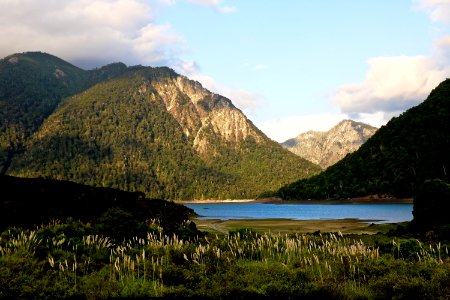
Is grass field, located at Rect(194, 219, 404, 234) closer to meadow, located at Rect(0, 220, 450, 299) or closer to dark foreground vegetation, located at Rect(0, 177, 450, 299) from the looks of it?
dark foreground vegetation, located at Rect(0, 177, 450, 299)

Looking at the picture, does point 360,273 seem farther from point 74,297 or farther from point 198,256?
point 74,297

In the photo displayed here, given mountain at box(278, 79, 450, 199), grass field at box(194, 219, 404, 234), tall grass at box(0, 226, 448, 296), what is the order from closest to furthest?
tall grass at box(0, 226, 448, 296)
grass field at box(194, 219, 404, 234)
mountain at box(278, 79, 450, 199)

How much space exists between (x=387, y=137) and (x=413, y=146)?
1898 cm

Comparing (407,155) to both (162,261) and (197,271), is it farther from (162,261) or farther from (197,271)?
(197,271)

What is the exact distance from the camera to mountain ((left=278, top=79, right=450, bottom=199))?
16012 cm

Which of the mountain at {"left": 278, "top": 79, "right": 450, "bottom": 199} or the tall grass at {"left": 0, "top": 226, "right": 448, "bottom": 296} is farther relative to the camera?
the mountain at {"left": 278, "top": 79, "right": 450, "bottom": 199}

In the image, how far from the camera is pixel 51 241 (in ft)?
87.1

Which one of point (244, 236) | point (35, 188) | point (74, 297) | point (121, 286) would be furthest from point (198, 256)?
point (35, 188)

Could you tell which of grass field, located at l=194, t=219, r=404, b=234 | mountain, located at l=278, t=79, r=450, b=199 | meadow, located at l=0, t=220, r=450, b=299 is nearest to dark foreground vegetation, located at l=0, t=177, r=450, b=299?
meadow, located at l=0, t=220, r=450, b=299

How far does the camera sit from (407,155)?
6708 inches

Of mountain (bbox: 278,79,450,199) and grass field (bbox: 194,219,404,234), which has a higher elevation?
mountain (bbox: 278,79,450,199)

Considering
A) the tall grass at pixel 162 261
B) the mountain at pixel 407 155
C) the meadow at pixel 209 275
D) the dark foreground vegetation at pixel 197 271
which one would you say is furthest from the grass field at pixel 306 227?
the mountain at pixel 407 155

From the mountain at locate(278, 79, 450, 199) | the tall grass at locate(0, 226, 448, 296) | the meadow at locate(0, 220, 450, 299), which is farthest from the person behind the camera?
the mountain at locate(278, 79, 450, 199)

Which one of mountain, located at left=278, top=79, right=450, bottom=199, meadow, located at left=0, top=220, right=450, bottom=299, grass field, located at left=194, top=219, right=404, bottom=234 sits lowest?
grass field, located at left=194, top=219, right=404, bottom=234
